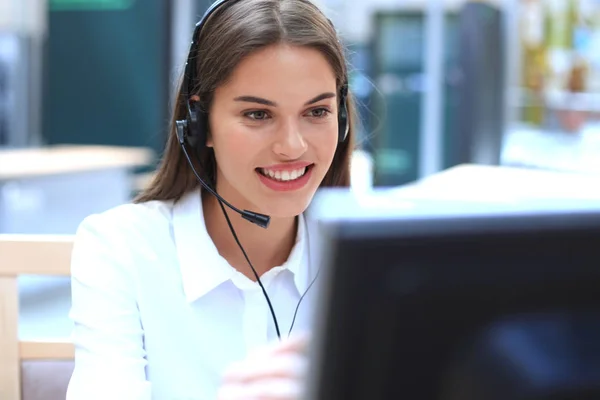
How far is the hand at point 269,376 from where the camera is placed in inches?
20.4

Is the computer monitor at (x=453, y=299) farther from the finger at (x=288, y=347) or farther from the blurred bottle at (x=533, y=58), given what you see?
the blurred bottle at (x=533, y=58)

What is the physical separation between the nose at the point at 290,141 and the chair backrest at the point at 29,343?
0.35 m

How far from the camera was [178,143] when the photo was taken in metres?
1.27

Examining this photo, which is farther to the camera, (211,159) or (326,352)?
(211,159)

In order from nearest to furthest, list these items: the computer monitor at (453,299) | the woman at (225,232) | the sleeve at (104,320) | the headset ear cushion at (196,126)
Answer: the computer monitor at (453,299) < the sleeve at (104,320) < the woman at (225,232) < the headset ear cushion at (196,126)

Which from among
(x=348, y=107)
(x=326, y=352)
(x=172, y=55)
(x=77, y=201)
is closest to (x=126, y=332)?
(x=348, y=107)

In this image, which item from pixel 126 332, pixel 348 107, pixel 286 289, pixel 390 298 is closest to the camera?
pixel 390 298

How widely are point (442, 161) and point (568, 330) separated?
5.66 m

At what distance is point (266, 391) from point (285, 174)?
2.01 ft

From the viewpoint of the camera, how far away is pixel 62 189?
15.9 ft

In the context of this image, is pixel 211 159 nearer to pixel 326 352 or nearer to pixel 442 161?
pixel 326 352

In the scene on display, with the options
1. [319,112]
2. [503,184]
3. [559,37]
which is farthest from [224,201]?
[559,37]

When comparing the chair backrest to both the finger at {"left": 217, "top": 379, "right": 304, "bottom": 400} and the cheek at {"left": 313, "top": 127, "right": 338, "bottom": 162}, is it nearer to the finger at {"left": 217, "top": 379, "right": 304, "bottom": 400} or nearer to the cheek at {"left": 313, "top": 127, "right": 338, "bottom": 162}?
the cheek at {"left": 313, "top": 127, "right": 338, "bottom": 162}

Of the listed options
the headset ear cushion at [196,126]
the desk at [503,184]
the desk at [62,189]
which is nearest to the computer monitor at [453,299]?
the desk at [503,184]
